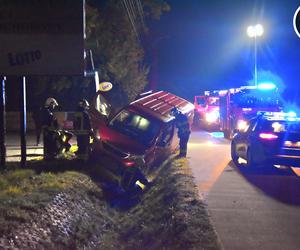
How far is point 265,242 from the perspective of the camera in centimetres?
666

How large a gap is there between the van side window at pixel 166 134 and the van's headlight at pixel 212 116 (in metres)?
16.2

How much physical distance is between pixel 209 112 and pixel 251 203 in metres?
22.2

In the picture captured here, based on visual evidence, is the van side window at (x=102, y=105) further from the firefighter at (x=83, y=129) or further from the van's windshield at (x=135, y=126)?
the firefighter at (x=83, y=129)

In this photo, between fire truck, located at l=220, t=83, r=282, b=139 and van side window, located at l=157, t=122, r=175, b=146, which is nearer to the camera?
van side window, located at l=157, t=122, r=175, b=146

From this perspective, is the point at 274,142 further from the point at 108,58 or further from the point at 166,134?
the point at 108,58

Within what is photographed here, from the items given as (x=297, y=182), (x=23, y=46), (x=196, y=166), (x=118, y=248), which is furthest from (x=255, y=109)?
(x=118, y=248)

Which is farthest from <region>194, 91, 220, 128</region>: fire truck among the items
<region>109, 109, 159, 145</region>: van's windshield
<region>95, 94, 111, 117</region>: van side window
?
<region>109, 109, 159, 145</region>: van's windshield

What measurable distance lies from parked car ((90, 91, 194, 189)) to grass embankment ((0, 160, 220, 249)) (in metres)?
0.75

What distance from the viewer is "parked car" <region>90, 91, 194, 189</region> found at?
1205cm

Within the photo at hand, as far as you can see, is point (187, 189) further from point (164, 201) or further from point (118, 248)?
point (118, 248)

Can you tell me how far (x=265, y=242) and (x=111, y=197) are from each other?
19.4 feet

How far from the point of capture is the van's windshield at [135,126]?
13.6 metres

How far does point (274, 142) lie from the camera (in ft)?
40.2

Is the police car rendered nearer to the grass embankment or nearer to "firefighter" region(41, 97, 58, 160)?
the grass embankment
